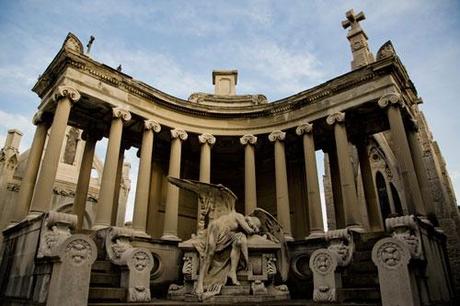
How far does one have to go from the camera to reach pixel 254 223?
947 centimetres

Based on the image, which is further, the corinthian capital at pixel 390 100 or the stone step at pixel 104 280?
the corinthian capital at pixel 390 100

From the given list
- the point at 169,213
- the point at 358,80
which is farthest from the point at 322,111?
the point at 169,213

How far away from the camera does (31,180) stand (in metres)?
13.7

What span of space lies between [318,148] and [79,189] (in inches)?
515

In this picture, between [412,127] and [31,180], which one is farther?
[412,127]

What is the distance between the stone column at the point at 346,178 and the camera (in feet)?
43.6

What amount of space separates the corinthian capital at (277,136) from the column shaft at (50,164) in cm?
972

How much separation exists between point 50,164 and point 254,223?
27.4ft

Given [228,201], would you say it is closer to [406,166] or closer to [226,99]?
[406,166]

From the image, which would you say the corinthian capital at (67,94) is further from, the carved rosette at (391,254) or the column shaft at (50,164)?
the carved rosette at (391,254)

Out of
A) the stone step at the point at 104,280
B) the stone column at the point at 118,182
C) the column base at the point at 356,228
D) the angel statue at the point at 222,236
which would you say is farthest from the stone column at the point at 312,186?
the stone column at the point at 118,182

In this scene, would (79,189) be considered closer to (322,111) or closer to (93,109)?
(93,109)

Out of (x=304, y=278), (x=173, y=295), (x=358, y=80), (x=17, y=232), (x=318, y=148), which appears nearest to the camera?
(x=173, y=295)

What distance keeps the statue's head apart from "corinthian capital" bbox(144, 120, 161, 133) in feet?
27.0
